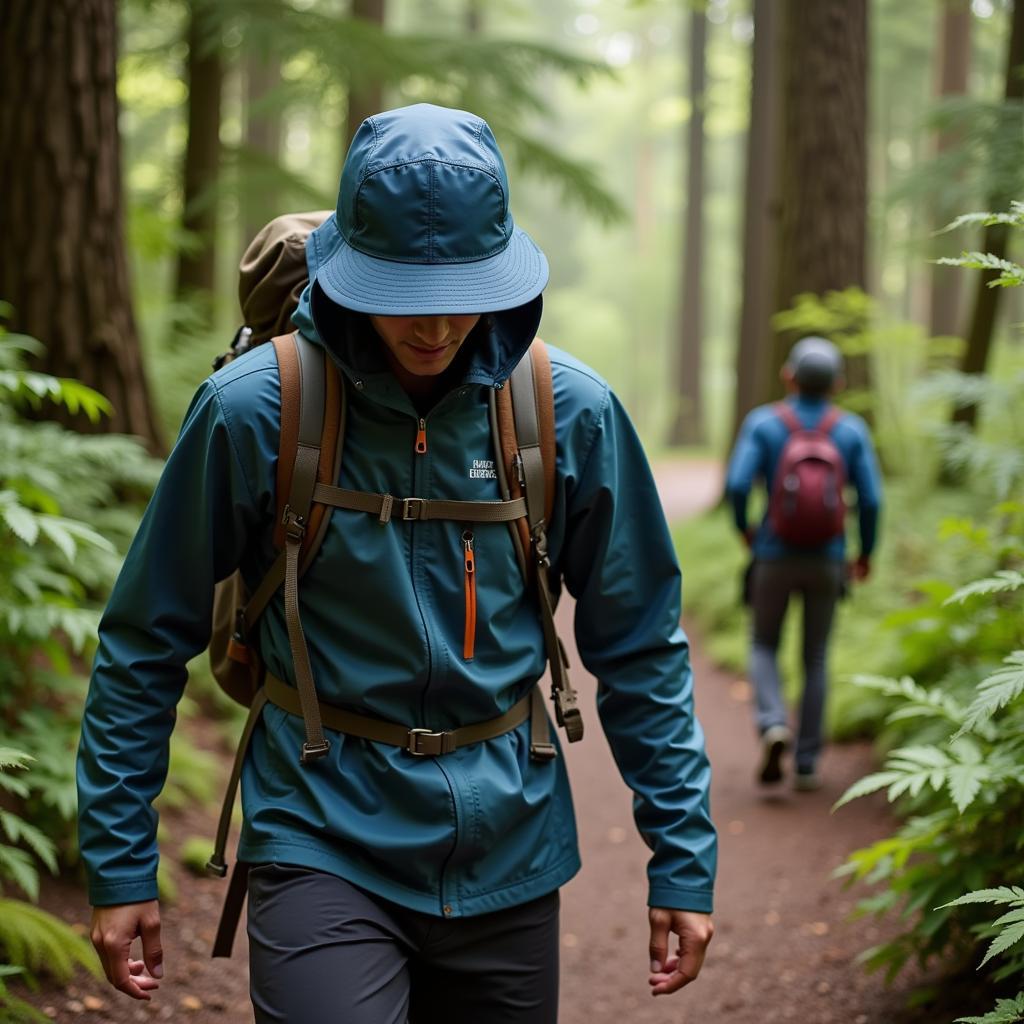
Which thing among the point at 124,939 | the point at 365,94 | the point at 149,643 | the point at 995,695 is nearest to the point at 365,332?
the point at 149,643

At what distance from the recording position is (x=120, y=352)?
6.40 meters

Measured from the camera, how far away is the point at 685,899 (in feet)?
8.47

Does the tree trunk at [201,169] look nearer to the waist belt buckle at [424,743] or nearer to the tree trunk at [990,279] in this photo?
the tree trunk at [990,279]

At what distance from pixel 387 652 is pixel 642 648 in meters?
0.62

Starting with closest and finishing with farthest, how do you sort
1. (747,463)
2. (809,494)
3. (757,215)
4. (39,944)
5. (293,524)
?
(293,524) < (39,944) < (809,494) < (747,463) < (757,215)

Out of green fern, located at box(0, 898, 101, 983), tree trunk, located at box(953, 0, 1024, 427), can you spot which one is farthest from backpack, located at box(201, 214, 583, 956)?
tree trunk, located at box(953, 0, 1024, 427)

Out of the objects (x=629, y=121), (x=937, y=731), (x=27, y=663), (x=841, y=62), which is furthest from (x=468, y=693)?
(x=629, y=121)

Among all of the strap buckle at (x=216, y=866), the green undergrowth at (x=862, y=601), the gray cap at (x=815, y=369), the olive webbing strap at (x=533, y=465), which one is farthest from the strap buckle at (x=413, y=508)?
the gray cap at (x=815, y=369)

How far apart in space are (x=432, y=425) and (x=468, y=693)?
559mm

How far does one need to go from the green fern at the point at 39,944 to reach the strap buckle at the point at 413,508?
2.18 metres

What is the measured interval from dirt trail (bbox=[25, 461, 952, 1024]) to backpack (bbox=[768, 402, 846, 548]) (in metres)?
1.49

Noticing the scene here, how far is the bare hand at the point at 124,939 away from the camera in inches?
92.4

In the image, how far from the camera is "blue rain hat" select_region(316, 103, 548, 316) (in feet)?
7.39

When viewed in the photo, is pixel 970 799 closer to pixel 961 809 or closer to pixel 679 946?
pixel 961 809
